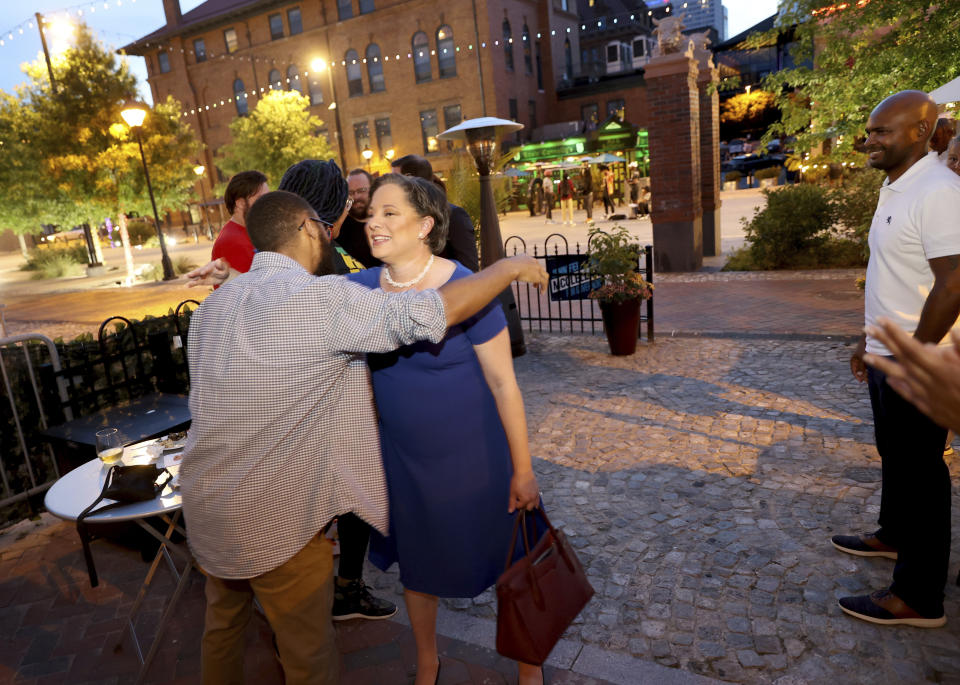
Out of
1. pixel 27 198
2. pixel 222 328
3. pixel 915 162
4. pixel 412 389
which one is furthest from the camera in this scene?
pixel 27 198

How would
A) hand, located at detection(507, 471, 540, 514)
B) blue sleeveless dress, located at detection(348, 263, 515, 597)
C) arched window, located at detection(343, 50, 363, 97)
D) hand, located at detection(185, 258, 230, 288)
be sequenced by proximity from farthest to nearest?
arched window, located at detection(343, 50, 363, 97), hand, located at detection(185, 258, 230, 288), hand, located at detection(507, 471, 540, 514), blue sleeveless dress, located at detection(348, 263, 515, 597)

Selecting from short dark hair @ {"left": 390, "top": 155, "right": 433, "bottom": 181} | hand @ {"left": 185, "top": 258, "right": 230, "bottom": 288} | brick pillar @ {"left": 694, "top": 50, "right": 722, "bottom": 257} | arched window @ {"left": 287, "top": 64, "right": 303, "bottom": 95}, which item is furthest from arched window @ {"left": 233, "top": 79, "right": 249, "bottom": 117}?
hand @ {"left": 185, "top": 258, "right": 230, "bottom": 288}

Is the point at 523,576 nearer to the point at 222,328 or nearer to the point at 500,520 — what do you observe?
the point at 500,520

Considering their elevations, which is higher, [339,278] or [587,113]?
[587,113]

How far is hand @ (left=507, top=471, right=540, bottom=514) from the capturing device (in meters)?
2.29

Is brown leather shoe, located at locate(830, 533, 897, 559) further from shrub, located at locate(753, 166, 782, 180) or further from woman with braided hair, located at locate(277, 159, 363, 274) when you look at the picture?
shrub, located at locate(753, 166, 782, 180)

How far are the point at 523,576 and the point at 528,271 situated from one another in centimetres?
99

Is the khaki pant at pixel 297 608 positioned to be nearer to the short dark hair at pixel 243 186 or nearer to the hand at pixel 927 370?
the hand at pixel 927 370

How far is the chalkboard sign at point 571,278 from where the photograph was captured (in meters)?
7.56

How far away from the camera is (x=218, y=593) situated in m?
2.19

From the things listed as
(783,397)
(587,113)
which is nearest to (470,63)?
(587,113)

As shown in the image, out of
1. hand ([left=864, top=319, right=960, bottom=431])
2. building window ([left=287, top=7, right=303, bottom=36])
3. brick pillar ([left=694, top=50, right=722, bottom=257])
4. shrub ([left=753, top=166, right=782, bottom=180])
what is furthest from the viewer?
building window ([left=287, top=7, right=303, bottom=36])

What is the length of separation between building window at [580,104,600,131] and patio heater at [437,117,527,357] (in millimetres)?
33349

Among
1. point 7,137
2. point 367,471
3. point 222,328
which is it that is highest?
point 7,137
